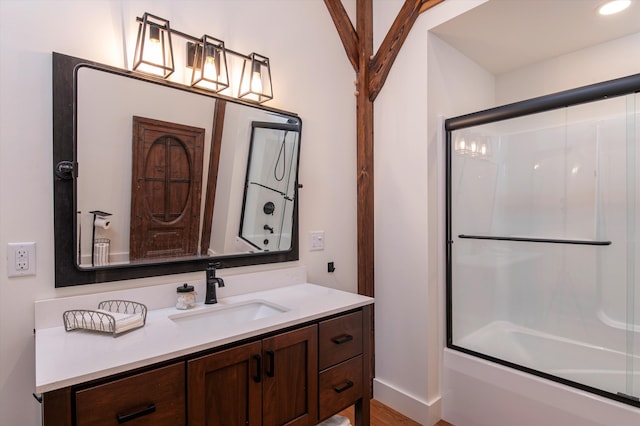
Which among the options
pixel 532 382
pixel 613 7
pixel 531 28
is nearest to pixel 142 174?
pixel 532 382

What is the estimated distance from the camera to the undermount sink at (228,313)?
59.5 inches

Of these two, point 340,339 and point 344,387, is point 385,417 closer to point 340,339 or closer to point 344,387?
point 344,387

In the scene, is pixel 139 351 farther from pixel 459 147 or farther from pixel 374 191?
pixel 459 147

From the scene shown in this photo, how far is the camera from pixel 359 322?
1.67 meters

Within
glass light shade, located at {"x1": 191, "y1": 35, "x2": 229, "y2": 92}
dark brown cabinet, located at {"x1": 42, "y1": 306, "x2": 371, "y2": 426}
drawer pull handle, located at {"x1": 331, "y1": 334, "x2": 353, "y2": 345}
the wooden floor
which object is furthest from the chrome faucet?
the wooden floor

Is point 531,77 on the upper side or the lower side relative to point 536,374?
upper

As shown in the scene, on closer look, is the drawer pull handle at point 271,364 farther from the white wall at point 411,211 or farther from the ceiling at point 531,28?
the ceiling at point 531,28

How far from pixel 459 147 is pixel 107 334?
2.15 m

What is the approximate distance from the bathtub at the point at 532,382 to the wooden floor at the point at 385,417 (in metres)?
0.25

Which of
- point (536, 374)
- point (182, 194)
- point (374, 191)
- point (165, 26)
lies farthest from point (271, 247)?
point (536, 374)

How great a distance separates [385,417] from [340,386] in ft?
2.91

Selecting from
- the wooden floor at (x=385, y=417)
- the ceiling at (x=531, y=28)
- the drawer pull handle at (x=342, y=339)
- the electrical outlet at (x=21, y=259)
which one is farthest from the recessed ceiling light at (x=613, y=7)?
the electrical outlet at (x=21, y=259)

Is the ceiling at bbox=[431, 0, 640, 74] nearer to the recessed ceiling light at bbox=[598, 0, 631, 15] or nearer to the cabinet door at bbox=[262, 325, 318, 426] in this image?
the recessed ceiling light at bbox=[598, 0, 631, 15]

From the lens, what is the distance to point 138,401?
102cm
